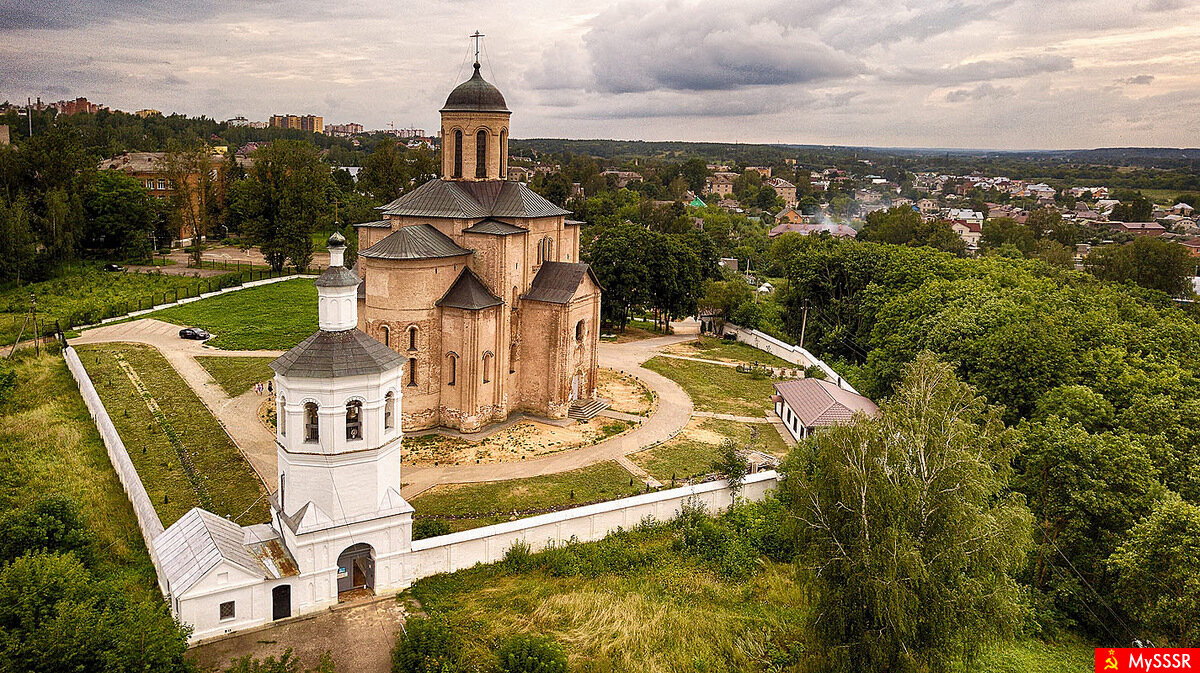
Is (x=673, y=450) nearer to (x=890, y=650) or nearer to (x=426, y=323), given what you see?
(x=426, y=323)

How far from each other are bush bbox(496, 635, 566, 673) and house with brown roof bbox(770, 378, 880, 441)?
15638 mm

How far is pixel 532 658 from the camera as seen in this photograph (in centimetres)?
1267

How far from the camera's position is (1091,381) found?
23.0 m

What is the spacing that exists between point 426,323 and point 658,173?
138 m

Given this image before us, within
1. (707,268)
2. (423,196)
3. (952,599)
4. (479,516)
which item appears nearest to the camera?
Answer: (952,599)

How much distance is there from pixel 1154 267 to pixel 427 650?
48.0m

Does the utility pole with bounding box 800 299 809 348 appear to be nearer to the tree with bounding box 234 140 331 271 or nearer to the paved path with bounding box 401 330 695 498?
the paved path with bounding box 401 330 695 498

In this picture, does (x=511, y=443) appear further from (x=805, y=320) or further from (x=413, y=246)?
(x=805, y=320)

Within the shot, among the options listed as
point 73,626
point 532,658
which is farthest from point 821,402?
point 73,626

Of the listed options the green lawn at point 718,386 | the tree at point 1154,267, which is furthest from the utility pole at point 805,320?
the tree at point 1154,267

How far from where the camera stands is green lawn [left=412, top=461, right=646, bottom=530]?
20484 mm

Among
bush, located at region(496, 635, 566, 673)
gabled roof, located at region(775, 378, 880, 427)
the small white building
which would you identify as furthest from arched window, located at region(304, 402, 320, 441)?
gabled roof, located at region(775, 378, 880, 427)

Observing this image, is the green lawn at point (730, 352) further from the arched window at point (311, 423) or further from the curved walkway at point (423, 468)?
the arched window at point (311, 423)

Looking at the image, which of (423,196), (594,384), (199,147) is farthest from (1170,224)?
(199,147)
